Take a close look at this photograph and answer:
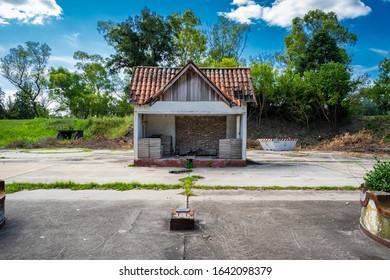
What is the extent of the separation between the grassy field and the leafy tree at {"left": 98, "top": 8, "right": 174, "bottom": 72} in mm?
11154

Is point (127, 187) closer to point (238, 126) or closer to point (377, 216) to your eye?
point (377, 216)

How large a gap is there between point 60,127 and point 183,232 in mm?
32971

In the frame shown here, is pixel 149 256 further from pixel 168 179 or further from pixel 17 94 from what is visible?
pixel 17 94

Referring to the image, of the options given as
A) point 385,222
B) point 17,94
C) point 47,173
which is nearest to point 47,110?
point 17,94

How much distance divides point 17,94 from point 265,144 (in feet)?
155

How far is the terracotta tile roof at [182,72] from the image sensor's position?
12584mm

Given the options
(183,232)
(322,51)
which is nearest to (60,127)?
(322,51)

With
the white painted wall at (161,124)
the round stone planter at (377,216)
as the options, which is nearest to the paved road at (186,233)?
the round stone planter at (377,216)

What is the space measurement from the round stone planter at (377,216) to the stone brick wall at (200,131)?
11055 millimetres

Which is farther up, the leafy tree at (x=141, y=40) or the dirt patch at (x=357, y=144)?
the leafy tree at (x=141, y=40)

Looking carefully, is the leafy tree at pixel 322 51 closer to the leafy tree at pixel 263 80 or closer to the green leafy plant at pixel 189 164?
the leafy tree at pixel 263 80

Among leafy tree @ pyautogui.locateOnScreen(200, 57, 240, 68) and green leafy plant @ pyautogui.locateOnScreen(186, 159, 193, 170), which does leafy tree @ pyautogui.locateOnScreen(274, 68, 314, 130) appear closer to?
leafy tree @ pyautogui.locateOnScreen(200, 57, 240, 68)

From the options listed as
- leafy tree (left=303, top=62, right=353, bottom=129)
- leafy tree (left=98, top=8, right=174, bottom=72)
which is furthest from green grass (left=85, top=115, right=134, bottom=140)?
leafy tree (left=303, top=62, right=353, bottom=129)

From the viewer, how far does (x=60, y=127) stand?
33.3 m
